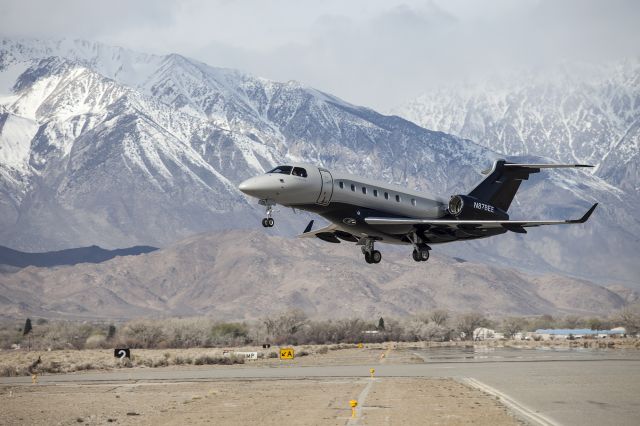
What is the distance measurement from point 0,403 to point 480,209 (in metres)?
28.4

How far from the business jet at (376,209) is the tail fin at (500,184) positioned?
0.14m

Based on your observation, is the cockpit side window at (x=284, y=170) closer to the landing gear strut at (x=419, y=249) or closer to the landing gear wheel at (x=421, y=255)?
the landing gear strut at (x=419, y=249)

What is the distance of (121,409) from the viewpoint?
52.1m

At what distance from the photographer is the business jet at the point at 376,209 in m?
49.2

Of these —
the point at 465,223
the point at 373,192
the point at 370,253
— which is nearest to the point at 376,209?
the point at 373,192

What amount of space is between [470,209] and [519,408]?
1317 cm

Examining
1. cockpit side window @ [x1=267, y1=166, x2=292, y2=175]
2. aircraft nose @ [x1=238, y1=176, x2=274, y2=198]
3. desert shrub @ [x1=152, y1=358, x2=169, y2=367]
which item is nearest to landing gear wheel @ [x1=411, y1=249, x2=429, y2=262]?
cockpit side window @ [x1=267, y1=166, x2=292, y2=175]

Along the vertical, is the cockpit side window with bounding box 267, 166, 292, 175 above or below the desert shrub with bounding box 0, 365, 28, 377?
above

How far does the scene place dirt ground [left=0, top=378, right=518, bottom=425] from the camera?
4575 centimetres

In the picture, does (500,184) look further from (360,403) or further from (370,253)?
(360,403)

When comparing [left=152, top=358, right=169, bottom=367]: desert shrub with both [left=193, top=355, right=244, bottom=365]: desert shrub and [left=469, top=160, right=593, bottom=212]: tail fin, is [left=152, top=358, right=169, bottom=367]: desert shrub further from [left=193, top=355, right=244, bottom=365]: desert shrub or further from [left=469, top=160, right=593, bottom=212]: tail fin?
[left=469, top=160, right=593, bottom=212]: tail fin

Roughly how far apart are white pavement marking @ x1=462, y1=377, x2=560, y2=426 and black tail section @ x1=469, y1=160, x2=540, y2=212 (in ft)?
35.0

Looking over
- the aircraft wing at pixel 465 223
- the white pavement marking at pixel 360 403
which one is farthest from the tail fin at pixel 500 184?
the white pavement marking at pixel 360 403

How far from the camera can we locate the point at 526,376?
230 ft
